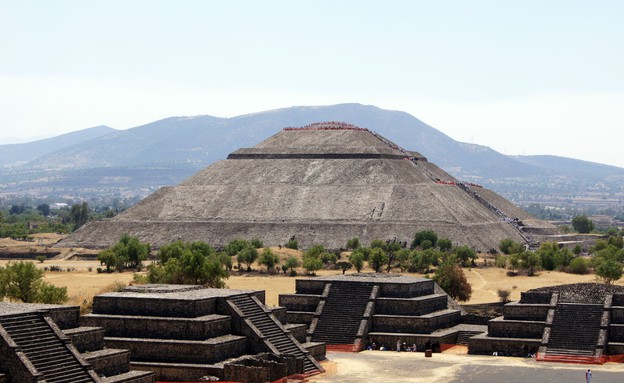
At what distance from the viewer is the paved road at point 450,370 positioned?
60.3m

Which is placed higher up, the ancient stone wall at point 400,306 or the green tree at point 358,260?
the ancient stone wall at point 400,306

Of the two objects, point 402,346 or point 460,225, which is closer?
point 402,346

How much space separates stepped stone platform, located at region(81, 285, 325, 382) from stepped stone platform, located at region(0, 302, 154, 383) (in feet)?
6.13

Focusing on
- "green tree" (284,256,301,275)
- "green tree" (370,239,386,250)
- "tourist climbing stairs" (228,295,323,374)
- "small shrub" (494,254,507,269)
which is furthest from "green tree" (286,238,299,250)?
"tourist climbing stairs" (228,295,323,374)

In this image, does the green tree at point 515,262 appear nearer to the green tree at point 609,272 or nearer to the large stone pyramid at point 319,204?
the green tree at point 609,272

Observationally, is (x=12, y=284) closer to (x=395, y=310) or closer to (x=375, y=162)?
(x=395, y=310)

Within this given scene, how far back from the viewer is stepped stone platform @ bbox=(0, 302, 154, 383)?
48.6m

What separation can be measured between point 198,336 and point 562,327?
74.1 feet

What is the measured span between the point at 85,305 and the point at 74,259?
75.1 metres

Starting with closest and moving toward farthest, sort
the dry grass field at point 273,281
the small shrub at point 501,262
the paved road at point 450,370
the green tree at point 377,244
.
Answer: the paved road at point 450,370 < the dry grass field at point 273,281 < the small shrub at point 501,262 < the green tree at point 377,244

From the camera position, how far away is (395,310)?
243 feet

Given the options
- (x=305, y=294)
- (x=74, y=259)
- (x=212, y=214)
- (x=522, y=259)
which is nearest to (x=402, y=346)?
(x=305, y=294)

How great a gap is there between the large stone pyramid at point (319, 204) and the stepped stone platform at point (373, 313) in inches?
3008

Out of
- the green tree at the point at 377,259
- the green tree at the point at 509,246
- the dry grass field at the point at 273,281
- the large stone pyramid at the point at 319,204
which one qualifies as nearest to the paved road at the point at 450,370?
the dry grass field at the point at 273,281
